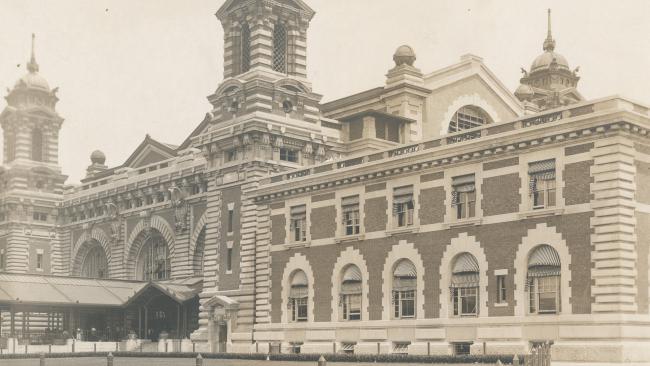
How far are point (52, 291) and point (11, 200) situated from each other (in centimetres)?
2351

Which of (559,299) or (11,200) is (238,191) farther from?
(11,200)

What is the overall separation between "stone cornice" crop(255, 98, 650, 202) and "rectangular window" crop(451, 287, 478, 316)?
635 centimetres

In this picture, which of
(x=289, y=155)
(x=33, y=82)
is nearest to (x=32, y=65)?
(x=33, y=82)

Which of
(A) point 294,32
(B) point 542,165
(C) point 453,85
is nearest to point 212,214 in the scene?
(A) point 294,32

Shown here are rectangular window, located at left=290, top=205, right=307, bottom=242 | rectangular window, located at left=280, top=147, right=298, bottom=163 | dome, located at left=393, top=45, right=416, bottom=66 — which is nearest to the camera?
rectangular window, located at left=290, top=205, right=307, bottom=242

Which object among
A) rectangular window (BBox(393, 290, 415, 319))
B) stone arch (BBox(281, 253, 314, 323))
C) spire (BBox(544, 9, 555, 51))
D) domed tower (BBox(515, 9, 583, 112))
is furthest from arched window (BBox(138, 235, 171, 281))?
spire (BBox(544, 9, 555, 51))

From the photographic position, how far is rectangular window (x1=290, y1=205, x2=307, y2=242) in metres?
58.6

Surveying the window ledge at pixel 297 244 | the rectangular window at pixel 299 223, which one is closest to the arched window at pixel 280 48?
the rectangular window at pixel 299 223

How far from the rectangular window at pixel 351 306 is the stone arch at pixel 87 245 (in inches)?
1677

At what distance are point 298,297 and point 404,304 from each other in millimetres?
8892

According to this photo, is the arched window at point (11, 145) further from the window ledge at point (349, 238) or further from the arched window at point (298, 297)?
the window ledge at point (349, 238)

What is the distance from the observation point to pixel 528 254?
45.1m

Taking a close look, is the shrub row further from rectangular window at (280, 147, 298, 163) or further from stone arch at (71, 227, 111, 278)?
stone arch at (71, 227, 111, 278)

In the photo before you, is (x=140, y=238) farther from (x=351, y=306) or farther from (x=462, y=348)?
(x=462, y=348)
